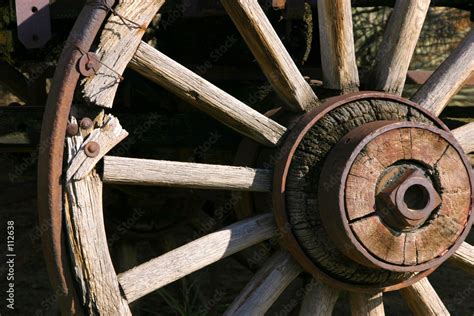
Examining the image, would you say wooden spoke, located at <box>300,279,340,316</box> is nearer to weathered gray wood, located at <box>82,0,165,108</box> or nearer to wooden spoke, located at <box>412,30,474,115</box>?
wooden spoke, located at <box>412,30,474,115</box>

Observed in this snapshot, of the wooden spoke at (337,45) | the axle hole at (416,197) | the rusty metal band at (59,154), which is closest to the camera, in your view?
the rusty metal band at (59,154)

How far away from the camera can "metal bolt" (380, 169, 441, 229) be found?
2170mm

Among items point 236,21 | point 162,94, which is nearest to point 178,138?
point 162,94

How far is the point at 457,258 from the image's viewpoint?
2555mm

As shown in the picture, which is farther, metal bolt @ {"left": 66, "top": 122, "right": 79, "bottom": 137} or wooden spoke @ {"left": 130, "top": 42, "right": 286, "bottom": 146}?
wooden spoke @ {"left": 130, "top": 42, "right": 286, "bottom": 146}

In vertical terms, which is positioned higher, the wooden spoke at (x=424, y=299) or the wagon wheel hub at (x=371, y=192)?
the wagon wheel hub at (x=371, y=192)

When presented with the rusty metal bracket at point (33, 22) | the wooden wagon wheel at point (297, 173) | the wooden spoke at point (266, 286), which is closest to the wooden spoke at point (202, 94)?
the wooden wagon wheel at point (297, 173)

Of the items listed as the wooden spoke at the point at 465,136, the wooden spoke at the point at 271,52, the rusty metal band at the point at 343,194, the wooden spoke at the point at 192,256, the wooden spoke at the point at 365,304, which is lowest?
the wooden spoke at the point at 365,304

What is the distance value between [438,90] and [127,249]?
1613 millimetres

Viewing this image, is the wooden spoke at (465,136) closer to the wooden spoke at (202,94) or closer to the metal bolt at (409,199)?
the metal bolt at (409,199)

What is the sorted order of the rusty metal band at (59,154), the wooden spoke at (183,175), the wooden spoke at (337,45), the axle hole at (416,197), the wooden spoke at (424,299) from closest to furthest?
the rusty metal band at (59,154), the wooden spoke at (183,175), the axle hole at (416,197), the wooden spoke at (337,45), the wooden spoke at (424,299)

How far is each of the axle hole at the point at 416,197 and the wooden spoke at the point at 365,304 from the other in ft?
1.28

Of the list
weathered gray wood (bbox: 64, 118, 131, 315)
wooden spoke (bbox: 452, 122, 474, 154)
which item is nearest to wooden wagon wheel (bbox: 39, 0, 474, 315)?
weathered gray wood (bbox: 64, 118, 131, 315)

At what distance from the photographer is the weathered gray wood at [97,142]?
1.99 meters
